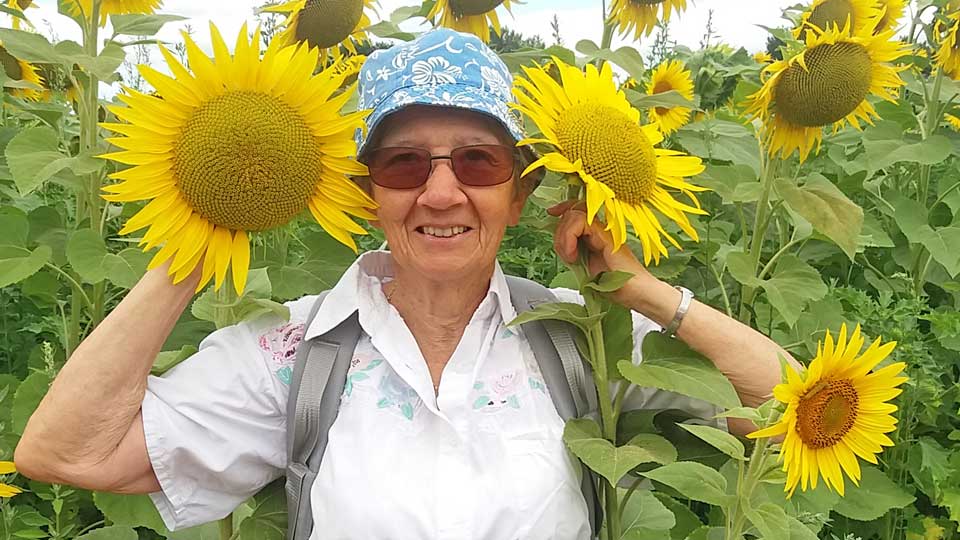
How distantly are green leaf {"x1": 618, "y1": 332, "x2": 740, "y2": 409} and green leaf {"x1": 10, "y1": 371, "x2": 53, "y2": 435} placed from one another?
1.30m

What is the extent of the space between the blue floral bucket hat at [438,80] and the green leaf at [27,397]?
3.11ft

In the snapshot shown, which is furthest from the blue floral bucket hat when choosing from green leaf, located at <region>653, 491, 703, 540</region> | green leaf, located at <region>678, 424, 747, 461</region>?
green leaf, located at <region>653, 491, 703, 540</region>

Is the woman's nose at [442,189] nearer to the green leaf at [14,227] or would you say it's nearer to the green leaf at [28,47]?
the green leaf at [28,47]

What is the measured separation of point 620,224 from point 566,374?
377 millimetres

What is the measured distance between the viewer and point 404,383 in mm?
1635

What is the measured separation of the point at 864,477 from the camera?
2297 millimetres

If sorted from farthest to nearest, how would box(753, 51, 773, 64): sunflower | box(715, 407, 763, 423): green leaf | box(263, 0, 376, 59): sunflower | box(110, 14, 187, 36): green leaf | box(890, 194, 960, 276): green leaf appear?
box(890, 194, 960, 276): green leaf, box(753, 51, 773, 64): sunflower, box(263, 0, 376, 59): sunflower, box(110, 14, 187, 36): green leaf, box(715, 407, 763, 423): green leaf

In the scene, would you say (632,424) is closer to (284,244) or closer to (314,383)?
(314,383)

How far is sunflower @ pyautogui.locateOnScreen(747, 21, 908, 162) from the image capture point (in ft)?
6.40

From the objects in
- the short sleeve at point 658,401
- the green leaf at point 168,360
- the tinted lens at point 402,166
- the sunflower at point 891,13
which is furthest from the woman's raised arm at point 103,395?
the sunflower at point 891,13

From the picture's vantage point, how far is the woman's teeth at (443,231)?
1.61 m

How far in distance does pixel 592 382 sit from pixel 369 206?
527 mm

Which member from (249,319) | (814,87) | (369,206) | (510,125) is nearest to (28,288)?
(249,319)

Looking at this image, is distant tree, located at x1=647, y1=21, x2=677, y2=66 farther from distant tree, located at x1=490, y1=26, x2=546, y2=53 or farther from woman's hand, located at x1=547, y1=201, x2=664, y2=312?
woman's hand, located at x1=547, y1=201, x2=664, y2=312
